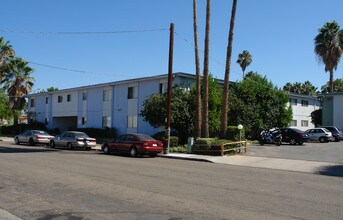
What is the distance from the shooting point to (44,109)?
5378 centimetres

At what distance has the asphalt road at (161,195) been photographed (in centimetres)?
804

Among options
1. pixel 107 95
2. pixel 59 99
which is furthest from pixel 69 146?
pixel 59 99

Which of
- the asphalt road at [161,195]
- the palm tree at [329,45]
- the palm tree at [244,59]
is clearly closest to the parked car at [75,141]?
the asphalt road at [161,195]

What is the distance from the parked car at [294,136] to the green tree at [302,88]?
170ft

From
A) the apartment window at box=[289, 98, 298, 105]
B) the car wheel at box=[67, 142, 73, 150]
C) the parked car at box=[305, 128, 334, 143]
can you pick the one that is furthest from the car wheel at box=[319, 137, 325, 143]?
the car wheel at box=[67, 142, 73, 150]

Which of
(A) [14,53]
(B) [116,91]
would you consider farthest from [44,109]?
(B) [116,91]

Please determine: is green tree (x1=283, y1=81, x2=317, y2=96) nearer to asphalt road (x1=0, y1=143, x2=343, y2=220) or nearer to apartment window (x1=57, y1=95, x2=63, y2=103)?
apartment window (x1=57, y1=95, x2=63, y2=103)

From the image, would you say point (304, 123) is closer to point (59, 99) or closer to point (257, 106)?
point (257, 106)

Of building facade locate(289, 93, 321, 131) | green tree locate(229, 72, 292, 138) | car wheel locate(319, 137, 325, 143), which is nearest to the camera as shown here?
green tree locate(229, 72, 292, 138)

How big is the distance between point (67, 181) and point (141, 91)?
27039 millimetres

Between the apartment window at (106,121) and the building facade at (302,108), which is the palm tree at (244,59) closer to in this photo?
the building facade at (302,108)

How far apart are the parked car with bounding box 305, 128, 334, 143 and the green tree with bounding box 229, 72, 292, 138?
2.72 metres

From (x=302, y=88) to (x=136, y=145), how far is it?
227 feet

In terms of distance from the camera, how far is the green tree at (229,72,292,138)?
35.3m
